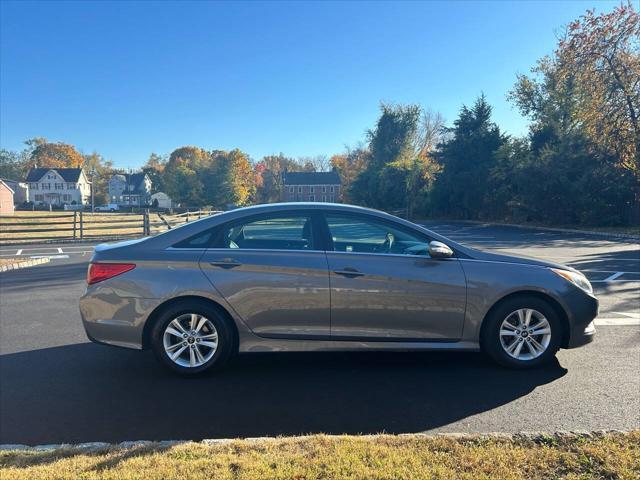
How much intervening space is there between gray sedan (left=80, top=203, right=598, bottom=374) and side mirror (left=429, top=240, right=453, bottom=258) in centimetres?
1

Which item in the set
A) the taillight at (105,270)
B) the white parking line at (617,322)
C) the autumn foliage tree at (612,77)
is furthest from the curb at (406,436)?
the autumn foliage tree at (612,77)

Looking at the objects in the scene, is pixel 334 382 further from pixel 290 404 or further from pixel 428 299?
pixel 428 299

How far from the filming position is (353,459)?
9.28 feet

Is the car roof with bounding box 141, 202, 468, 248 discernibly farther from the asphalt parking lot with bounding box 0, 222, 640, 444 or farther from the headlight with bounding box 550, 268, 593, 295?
the asphalt parking lot with bounding box 0, 222, 640, 444

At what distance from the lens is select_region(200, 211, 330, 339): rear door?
4.42 m

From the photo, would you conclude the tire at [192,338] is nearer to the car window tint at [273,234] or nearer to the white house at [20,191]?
the car window tint at [273,234]

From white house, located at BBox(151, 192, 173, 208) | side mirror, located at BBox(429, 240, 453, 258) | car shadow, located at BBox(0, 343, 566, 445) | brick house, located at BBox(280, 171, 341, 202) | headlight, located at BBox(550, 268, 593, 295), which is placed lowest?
car shadow, located at BBox(0, 343, 566, 445)

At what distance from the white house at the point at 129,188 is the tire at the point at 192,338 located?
343ft

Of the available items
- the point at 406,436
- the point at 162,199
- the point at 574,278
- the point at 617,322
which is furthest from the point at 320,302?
the point at 162,199

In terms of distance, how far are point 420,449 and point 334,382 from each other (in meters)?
1.53

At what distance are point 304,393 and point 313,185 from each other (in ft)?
286

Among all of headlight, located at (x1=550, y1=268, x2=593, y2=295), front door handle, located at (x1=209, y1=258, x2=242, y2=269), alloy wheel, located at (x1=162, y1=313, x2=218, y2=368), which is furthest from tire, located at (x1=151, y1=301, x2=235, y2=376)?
headlight, located at (x1=550, y1=268, x2=593, y2=295)

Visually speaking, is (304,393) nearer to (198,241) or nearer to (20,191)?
(198,241)

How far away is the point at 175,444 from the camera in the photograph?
3102mm
